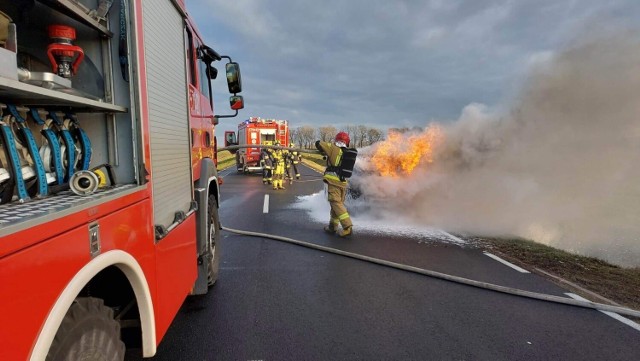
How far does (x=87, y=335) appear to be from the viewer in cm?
171

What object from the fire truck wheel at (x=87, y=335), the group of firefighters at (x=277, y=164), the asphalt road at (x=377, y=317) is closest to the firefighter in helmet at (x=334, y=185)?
the asphalt road at (x=377, y=317)

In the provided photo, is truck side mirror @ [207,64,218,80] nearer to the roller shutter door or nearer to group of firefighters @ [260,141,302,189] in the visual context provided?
the roller shutter door

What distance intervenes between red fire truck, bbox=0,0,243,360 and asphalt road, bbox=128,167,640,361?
0.77 m

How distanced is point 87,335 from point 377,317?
280 cm

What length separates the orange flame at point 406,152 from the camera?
9.38m

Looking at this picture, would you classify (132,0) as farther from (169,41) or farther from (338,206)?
(338,206)

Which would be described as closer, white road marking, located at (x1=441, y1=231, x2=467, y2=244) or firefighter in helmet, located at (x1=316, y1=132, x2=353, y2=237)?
white road marking, located at (x1=441, y1=231, x2=467, y2=244)

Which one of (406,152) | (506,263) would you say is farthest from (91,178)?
(406,152)

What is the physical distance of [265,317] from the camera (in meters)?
3.90

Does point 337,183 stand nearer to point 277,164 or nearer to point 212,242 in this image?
point 212,242

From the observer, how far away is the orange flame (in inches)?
369

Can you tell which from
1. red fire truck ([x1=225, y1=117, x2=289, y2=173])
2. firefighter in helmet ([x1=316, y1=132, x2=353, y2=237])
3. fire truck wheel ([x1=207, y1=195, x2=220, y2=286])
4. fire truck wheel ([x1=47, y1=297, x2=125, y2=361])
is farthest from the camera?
red fire truck ([x1=225, y1=117, x2=289, y2=173])

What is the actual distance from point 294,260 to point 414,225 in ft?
11.9

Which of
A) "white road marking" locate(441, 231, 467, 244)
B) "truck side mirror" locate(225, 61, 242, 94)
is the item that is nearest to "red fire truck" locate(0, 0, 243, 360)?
"truck side mirror" locate(225, 61, 242, 94)
